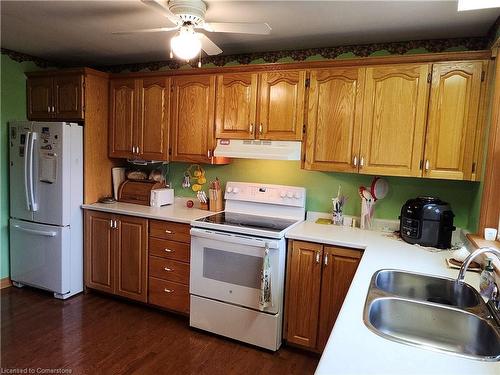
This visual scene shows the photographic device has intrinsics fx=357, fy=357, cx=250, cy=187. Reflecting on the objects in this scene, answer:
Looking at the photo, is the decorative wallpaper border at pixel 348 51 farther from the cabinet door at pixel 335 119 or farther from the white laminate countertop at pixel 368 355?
the white laminate countertop at pixel 368 355

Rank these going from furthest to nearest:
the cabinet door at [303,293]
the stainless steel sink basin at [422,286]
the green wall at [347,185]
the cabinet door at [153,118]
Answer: the cabinet door at [153,118] → the green wall at [347,185] → the cabinet door at [303,293] → the stainless steel sink basin at [422,286]

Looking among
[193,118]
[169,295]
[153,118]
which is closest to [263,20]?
[193,118]

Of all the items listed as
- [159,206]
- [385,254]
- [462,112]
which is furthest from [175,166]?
[462,112]

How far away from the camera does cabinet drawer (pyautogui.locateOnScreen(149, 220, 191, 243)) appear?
9.70ft

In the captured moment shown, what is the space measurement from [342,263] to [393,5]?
1.66 metres

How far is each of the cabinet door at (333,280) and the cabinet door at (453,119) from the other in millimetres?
807

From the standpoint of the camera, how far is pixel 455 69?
2344 mm

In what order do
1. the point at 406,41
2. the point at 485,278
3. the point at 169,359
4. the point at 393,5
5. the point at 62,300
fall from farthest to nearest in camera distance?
the point at 62,300 < the point at 406,41 < the point at 169,359 < the point at 393,5 < the point at 485,278

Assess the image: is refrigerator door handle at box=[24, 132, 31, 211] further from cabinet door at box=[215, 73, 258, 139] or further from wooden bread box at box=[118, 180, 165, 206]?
cabinet door at box=[215, 73, 258, 139]

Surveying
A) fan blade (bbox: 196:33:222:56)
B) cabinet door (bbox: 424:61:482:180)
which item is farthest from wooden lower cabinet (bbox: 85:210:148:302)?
cabinet door (bbox: 424:61:482:180)

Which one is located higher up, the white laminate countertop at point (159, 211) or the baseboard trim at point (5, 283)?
the white laminate countertop at point (159, 211)

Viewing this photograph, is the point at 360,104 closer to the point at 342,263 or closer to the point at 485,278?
the point at 342,263

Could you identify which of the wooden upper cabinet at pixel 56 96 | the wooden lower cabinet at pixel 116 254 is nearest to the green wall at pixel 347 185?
the wooden lower cabinet at pixel 116 254

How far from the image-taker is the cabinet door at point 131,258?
125 inches
